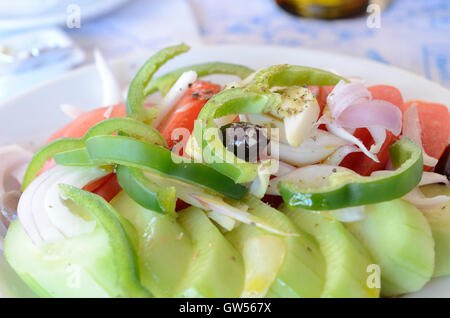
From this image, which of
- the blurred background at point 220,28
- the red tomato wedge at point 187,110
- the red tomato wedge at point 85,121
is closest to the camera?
the red tomato wedge at point 187,110

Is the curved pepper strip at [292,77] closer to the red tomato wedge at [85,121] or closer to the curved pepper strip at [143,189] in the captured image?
the curved pepper strip at [143,189]

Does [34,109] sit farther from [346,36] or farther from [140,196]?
[346,36]

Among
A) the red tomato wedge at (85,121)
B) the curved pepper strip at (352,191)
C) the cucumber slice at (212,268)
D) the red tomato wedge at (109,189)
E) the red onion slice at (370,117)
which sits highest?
the red tomato wedge at (85,121)

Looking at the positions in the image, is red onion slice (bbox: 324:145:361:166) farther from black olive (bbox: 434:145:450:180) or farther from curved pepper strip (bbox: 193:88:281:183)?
black olive (bbox: 434:145:450:180)

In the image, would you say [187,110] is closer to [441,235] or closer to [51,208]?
[51,208]

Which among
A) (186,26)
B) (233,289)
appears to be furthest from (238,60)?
(233,289)

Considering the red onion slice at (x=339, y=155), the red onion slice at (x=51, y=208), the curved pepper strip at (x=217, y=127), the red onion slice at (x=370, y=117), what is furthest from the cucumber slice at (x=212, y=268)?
the red onion slice at (x=370, y=117)
